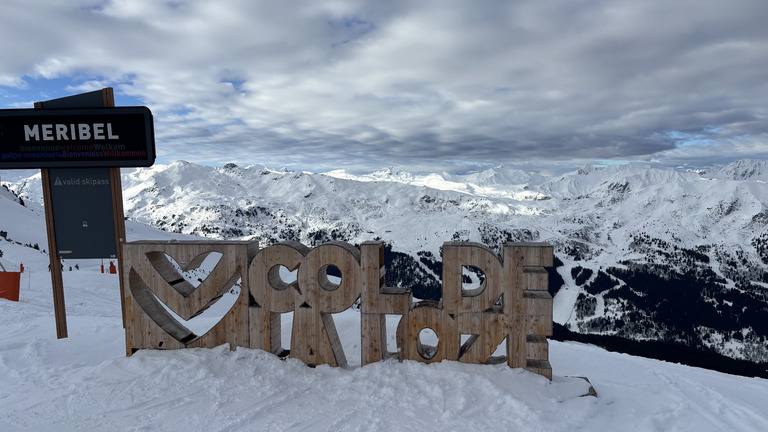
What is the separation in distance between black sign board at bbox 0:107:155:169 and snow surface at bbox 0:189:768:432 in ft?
16.0

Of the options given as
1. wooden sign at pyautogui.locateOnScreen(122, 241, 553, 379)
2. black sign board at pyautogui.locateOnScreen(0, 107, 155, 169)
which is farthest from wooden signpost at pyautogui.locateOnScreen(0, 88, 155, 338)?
wooden sign at pyautogui.locateOnScreen(122, 241, 553, 379)

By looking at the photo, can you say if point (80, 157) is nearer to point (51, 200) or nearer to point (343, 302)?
point (51, 200)

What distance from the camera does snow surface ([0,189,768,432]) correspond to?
24.3ft

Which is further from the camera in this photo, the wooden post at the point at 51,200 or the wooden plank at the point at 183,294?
the wooden post at the point at 51,200

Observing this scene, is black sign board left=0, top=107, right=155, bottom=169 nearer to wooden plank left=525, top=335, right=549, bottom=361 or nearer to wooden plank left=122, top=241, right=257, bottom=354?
wooden plank left=122, top=241, right=257, bottom=354

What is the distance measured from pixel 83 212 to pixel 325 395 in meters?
8.08

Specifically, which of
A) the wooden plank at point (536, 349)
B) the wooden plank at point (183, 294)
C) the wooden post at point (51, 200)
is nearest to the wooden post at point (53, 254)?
the wooden post at point (51, 200)

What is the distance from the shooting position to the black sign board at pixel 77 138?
1052 cm

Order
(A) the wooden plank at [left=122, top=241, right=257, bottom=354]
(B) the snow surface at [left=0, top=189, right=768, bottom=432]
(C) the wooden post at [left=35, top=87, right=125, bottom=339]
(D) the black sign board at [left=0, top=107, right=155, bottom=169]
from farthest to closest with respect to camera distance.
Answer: (C) the wooden post at [left=35, top=87, right=125, bottom=339] < (D) the black sign board at [left=0, top=107, right=155, bottom=169] < (A) the wooden plank at [left=122, top=241, right=257, bottom=354] < (B) the snow surface at [left=0, top=189, right=768, bottom=432]

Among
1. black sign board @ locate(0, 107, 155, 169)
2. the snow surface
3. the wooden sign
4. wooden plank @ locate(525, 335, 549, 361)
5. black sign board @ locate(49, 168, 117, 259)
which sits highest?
black sign board @ locate(0, 107, 155, 169)

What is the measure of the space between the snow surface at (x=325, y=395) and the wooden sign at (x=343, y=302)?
0.43 meters

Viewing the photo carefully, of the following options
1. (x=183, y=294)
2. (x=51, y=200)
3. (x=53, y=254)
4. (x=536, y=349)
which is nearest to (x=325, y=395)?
(x=183, y=294)

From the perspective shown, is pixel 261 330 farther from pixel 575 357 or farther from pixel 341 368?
pixel 575 357

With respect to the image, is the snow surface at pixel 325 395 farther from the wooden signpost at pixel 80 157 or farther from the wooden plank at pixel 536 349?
the wooden signpost at pixel 80 157
